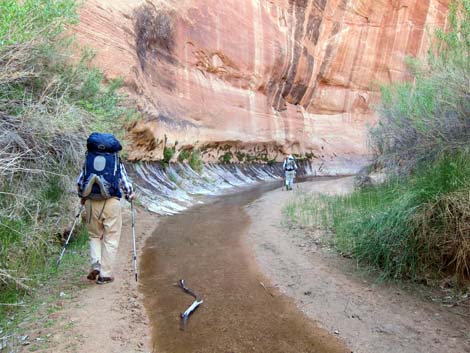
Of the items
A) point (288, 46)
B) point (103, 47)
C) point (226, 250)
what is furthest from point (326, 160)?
point (226, 250)

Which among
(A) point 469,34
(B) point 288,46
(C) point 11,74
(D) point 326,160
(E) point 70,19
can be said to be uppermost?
(B) point 288,46

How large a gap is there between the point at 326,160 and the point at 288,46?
11.9 metres

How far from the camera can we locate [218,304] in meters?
5.28

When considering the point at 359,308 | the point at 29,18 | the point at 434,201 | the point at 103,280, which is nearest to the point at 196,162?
the point at 29,18

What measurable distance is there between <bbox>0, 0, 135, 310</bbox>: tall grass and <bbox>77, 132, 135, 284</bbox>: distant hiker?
69 centimetres

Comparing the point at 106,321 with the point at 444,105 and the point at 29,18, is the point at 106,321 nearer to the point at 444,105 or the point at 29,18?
the point at 29,18

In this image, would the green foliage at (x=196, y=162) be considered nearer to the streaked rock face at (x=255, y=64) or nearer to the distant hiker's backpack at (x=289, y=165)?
the streaked rock face at (x=255, y=64)

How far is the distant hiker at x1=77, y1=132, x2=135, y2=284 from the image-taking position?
555 centimetres

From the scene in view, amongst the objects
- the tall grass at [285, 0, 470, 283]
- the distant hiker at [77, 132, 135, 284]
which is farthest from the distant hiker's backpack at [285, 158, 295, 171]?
the distant hiker at [77, 132, 135, 284]

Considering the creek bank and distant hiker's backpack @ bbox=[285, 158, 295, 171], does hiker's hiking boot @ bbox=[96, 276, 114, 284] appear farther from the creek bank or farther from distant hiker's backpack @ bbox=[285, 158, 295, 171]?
distant hiker's backpack @ bbox=[285, 158, 295, 171]

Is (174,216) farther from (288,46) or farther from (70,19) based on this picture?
(288,46)

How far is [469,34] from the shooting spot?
6840 millimetres

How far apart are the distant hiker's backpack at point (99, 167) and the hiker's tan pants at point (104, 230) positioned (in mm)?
169

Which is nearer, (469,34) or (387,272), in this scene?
(387,272)
